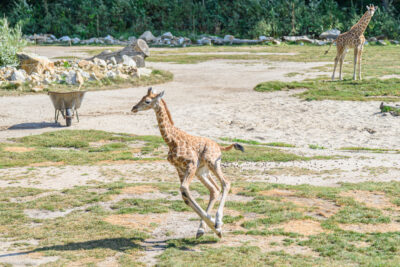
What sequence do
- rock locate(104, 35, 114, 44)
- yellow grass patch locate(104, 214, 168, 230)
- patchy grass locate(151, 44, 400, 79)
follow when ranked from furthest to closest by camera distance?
rock locate(104, 35, 114, 44)
patchy grass locate(151, 44, 400, 79)
yellow grass patch locate(104, 214, 168, 230)

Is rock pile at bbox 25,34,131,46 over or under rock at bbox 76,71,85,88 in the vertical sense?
over

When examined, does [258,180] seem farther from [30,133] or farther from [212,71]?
[212,71]

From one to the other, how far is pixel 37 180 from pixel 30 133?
15.9 feet

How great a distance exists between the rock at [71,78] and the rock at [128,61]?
3.23m

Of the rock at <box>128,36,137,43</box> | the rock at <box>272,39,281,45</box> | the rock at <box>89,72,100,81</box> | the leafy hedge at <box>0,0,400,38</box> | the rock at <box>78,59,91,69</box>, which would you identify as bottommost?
the rock at <box>89,72,100,81</box>

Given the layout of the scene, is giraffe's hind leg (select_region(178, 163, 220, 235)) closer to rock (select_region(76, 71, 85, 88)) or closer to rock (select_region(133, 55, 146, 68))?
rock (select_region(76, 71, 85, 88))

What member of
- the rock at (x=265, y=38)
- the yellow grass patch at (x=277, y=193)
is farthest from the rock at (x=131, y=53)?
the yellow grass patch at (x=277, y=193)

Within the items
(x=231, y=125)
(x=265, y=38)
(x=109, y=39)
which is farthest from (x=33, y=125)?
(x=265, y=38)

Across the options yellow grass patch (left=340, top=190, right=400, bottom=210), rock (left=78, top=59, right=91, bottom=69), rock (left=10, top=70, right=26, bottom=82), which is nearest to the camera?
yellow grass patch (left=340, top=190, right=400, bottom=210)

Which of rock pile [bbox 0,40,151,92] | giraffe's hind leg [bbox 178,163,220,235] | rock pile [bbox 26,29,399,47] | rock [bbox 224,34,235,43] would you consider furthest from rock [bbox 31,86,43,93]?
rock [bbox 224,34,235,43]

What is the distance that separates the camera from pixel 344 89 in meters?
20.1

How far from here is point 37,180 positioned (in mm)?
10508

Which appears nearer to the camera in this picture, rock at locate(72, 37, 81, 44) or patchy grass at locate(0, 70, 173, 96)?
patchy grass at locate(0, 70, 173, 96)

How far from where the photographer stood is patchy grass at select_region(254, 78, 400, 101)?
18.8 meters
